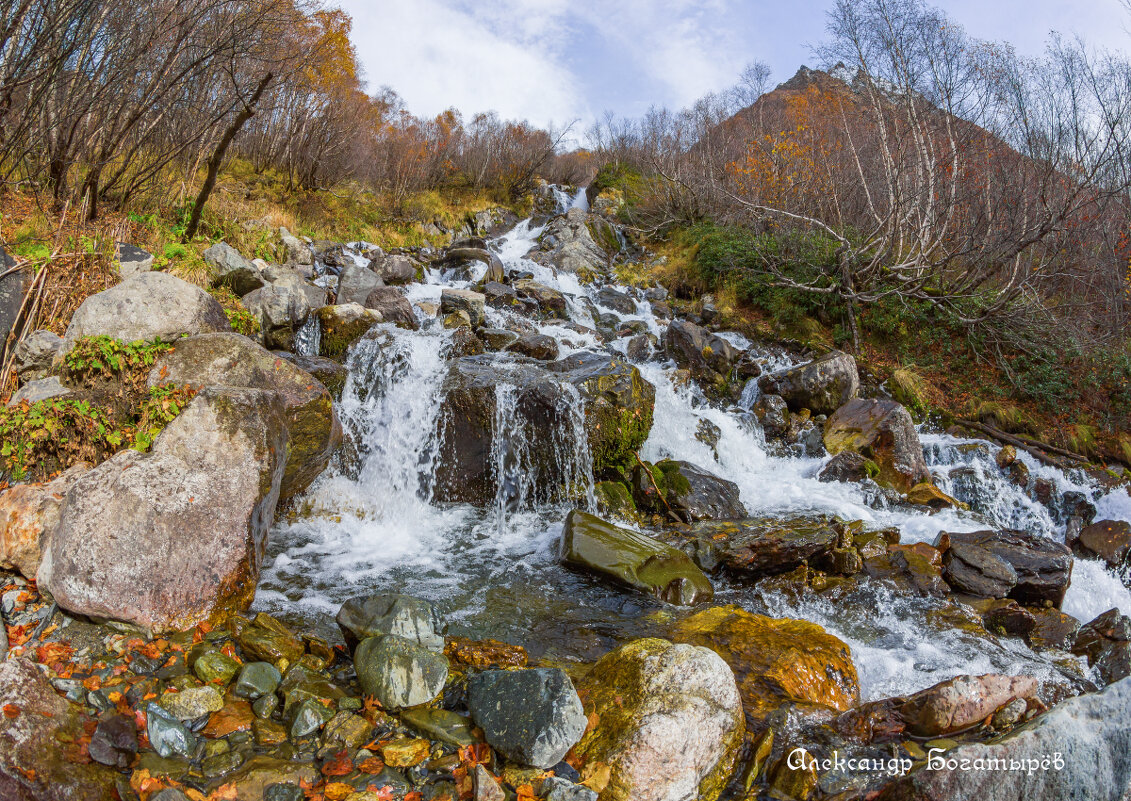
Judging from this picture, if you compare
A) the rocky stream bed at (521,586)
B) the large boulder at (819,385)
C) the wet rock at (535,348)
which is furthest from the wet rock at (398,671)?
the large boulder at (819,385)

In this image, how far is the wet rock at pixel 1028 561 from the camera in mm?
5449

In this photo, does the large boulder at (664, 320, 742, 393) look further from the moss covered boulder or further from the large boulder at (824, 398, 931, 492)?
the moss covered boulder

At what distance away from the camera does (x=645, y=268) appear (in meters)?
16.2

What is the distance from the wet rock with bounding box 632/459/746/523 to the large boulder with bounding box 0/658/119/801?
547 centimetres

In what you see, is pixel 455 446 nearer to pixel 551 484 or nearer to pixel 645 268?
pixel 551 484

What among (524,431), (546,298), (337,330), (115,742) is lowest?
(115,742)

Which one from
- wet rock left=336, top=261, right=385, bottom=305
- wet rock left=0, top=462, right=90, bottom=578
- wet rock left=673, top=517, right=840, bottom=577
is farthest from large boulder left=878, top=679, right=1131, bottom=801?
wet rock left=336, top=261, right=385, bottom=305

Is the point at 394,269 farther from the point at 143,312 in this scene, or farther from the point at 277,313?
the point at 143,312

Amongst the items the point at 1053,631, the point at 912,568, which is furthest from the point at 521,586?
the point at 1053,631

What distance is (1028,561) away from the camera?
5688mm

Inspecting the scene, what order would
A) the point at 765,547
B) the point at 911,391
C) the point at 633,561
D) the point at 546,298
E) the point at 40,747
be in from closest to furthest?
1. the point at 40,747
2. the point at 633,561
3. the point at 765,547
4. the point at 911,391
5. the point at 546,298

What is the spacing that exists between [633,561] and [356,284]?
7.58 m

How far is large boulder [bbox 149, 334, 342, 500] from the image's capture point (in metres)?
5.05

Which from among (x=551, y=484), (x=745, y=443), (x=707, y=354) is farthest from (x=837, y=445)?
(x=551, y=484)
